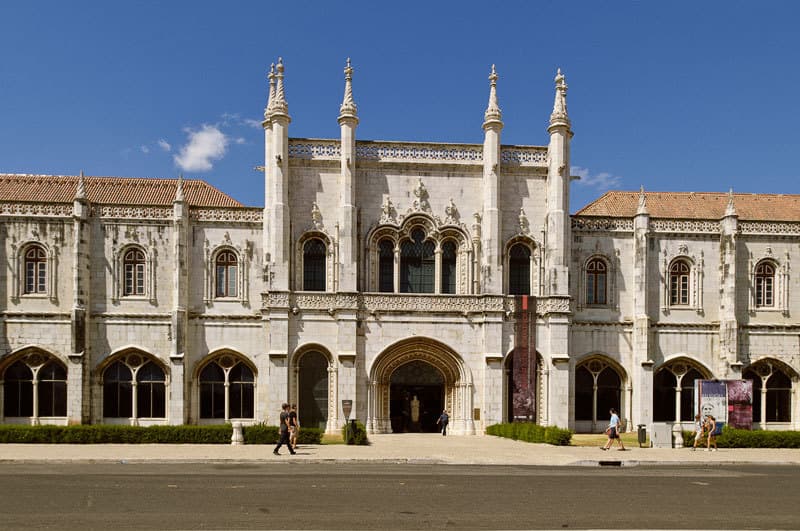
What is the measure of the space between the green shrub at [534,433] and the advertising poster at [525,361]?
1.96 meters

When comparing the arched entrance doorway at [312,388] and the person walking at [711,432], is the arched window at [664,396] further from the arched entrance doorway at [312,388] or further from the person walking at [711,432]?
the arched entrance doorway at [312,388]

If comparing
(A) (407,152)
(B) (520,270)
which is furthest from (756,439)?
(A) (407,152)

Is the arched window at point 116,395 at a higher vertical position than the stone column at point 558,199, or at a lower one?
lower

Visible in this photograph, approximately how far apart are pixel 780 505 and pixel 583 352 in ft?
73.8

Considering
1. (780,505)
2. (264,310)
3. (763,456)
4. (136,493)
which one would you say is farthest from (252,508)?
(264,310)

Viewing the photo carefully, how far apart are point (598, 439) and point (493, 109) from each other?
15.8 m

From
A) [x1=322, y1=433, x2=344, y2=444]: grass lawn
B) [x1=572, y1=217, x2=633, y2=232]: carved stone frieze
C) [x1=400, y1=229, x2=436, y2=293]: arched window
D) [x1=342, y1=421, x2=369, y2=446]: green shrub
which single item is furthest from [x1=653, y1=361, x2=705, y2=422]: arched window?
[x1=342, y1=421, x2=369, y2=446]: green shrub

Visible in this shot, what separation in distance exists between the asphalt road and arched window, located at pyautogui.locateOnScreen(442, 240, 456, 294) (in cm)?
1601

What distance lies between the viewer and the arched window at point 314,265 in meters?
37.8

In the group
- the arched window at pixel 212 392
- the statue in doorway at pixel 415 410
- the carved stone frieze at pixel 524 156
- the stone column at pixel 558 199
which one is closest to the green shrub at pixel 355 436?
the statue in doorway at pixel 415 410

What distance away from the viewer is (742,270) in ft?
130

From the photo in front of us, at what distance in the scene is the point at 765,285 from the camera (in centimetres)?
3975

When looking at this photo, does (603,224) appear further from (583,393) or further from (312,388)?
(312,388)

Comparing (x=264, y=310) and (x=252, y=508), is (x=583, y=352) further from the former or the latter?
(x=252, y=508)
